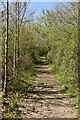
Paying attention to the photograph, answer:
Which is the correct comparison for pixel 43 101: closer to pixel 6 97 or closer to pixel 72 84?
pixel 6 97

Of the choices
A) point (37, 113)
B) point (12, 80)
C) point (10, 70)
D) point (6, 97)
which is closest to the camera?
point (37, 113)

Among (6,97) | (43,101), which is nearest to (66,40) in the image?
(43,101)

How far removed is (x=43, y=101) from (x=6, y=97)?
1.24 m

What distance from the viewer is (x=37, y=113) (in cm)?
562

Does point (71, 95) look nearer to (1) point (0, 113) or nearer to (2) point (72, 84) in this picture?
(2) point (72, 84)

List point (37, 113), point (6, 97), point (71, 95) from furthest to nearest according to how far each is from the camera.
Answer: point (71, 95) < point (6, 97) < point (37, 113)

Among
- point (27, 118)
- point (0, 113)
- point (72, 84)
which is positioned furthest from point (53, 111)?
point (72, 84)

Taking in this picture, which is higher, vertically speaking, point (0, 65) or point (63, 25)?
point (63, 25)

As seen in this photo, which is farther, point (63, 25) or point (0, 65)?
point (63, 25)

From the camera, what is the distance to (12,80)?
8.98 m

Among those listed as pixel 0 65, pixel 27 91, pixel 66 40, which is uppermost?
pixel 66 40

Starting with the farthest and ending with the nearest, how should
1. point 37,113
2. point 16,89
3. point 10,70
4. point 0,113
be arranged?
point 10,70, point 16,89, point 37,113, point 0,113

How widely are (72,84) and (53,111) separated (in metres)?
2.68

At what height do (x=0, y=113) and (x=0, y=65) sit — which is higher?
(x=0, y=65)
